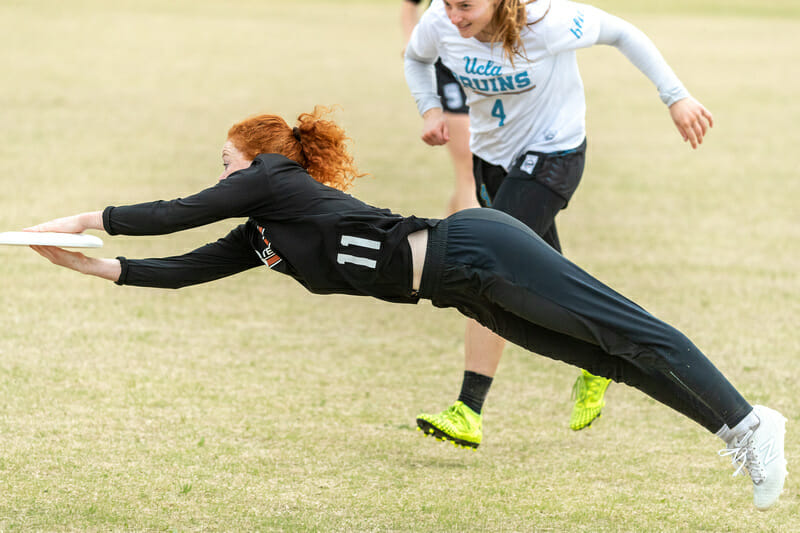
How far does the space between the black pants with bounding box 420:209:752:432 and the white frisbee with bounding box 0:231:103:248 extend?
3.44 ft

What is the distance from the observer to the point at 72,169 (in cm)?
1002

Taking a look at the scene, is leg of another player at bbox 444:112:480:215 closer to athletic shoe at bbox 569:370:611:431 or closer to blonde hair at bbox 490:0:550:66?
athletic shoe at bbox 569:370:611:431

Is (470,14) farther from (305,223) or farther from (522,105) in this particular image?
(305,223)

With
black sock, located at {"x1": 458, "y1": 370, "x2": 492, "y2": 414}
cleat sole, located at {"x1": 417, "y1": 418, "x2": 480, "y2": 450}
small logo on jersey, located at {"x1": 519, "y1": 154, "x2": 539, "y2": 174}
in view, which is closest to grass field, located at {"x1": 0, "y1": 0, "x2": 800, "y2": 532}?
cleat sole, located at {"x1": 417, "y1": 418, "x2": 480, "y2": 450}

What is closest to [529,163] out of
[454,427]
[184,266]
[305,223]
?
[454,427]

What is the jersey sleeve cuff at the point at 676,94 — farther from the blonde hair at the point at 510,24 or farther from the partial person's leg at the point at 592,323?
the partial person's leg at the point at 592,323

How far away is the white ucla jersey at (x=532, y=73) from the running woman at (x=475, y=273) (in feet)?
3.25

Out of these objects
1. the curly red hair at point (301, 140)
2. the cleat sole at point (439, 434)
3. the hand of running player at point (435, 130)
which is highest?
the hand of running player at point (435, 130)

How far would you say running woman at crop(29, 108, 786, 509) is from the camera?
3309 mm

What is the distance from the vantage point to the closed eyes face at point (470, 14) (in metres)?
3.79

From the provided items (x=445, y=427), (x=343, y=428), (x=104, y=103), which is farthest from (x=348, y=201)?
(x=104, y=103)

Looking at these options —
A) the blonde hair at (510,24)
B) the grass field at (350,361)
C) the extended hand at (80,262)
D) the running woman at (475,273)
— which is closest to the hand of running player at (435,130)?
the blonde hair at (510,24)

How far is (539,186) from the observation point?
172 inches

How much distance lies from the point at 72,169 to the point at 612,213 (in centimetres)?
508
